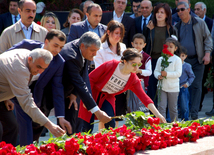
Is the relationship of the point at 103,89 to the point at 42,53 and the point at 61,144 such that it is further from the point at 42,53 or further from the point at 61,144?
the point at 61,144

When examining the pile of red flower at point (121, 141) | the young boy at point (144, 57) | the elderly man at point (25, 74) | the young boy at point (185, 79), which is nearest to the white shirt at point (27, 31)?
the elderly man at point (25, 74)

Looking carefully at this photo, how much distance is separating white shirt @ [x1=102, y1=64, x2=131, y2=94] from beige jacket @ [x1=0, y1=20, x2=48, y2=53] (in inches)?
52.1

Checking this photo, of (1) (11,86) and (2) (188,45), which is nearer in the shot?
(1) (11,86)

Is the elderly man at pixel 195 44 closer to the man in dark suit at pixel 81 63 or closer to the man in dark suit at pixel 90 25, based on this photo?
the man in dark suit at pixel 90 25

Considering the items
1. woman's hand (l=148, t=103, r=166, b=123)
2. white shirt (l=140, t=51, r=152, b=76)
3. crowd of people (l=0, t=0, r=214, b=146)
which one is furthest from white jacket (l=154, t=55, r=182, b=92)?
woman's hand (l=148, t=103, r=166, b=123)

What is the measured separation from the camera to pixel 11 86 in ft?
10.5

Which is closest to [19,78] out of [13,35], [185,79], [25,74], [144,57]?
[25,74]

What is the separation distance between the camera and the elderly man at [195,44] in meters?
7.09

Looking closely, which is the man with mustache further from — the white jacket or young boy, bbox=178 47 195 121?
young boy, bbox=178 47 195 121

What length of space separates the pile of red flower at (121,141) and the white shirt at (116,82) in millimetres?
1112

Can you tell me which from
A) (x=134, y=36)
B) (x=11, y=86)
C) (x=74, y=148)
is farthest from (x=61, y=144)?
(x=134, y=36)

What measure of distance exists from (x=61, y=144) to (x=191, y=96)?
5314 mm

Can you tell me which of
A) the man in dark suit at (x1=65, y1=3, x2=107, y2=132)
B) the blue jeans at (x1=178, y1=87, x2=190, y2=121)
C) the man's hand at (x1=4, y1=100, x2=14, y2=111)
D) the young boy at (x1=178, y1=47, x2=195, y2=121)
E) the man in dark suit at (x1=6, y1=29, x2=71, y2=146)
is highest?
the man in dark suit at (x1=65, y1=3, x2=107, y2=132)

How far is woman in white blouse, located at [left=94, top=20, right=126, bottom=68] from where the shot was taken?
5.32 metres
